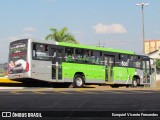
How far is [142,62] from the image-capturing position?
31312mm

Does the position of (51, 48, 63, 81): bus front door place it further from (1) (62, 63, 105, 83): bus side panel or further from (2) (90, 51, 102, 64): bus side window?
(2) (90, 51, 102, 64): bus side window

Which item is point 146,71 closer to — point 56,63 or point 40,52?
point 56,63

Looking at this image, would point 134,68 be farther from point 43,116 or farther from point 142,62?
point 43,116

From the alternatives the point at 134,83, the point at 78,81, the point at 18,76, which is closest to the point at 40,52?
the point at 18,76

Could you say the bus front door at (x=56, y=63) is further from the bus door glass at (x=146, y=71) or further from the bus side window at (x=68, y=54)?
the bus door glass at (x=146, y=71)

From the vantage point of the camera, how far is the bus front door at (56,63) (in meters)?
24.2

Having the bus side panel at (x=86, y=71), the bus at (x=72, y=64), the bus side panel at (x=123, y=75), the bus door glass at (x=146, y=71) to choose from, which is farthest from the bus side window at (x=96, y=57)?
the bus door glass at (x=146, y=71)

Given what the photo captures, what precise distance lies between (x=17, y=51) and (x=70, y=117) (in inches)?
628

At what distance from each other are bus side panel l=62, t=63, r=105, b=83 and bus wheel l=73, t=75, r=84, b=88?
312 mm

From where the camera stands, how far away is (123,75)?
29.2 meters

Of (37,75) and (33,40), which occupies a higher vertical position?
(33,40)

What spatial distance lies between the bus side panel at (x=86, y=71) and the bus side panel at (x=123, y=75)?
4.02 ft

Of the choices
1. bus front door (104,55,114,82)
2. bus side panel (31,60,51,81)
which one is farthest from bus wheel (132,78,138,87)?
bus side panel (31,60,51,81)

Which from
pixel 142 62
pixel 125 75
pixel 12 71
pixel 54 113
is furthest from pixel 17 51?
pixel 54 113
